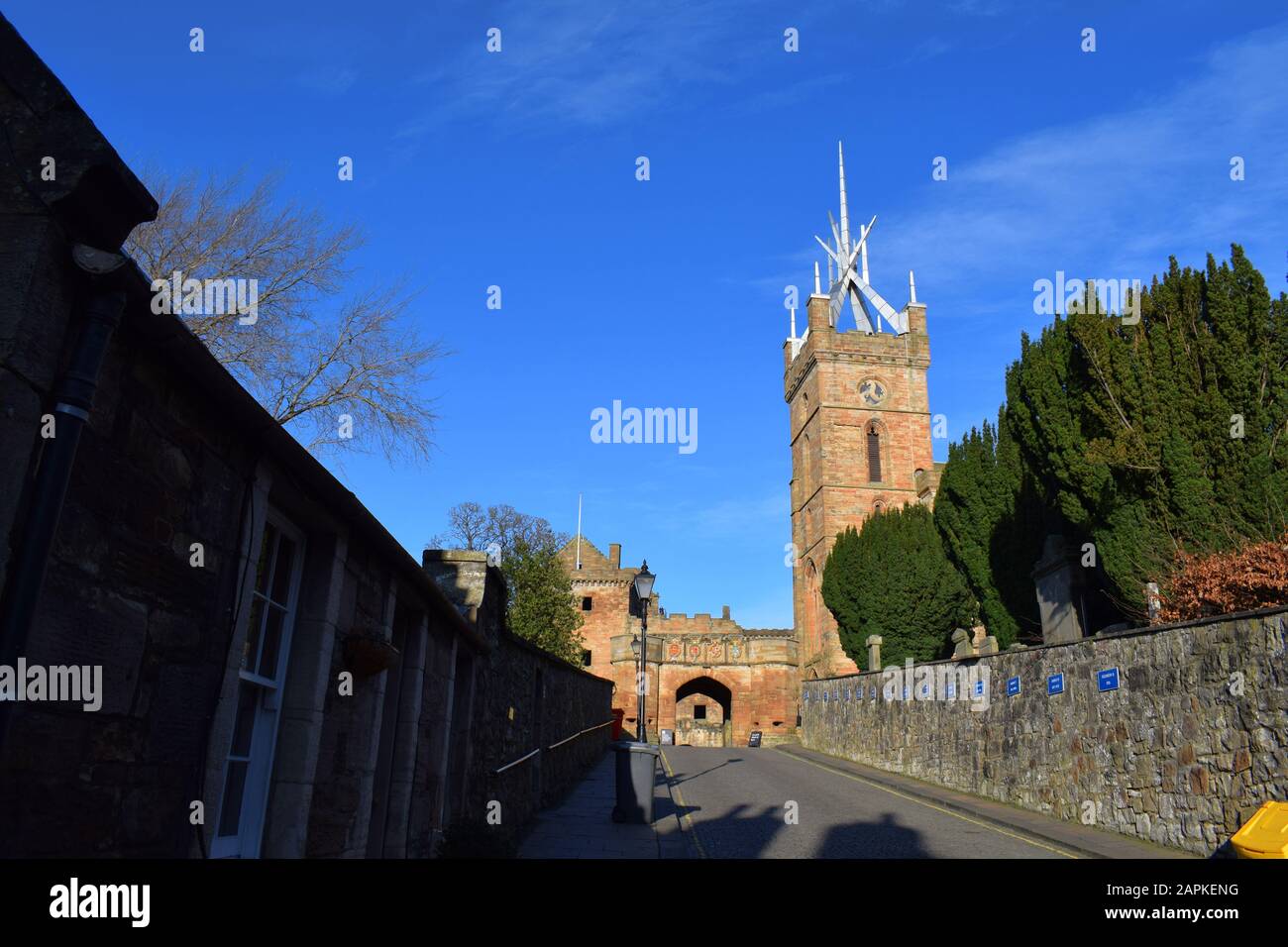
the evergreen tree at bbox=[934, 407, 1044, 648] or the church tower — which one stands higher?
the church tower

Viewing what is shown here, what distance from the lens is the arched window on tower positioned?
1924 inches

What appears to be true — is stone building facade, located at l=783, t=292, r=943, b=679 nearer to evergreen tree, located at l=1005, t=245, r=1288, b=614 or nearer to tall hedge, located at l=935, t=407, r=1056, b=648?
tall hedge, located at l=935, t=407, r=1056, b=648

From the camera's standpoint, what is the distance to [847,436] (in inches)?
1929

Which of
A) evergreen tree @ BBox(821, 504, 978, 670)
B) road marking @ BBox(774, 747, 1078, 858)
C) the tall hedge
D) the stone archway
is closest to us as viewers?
road marking @ BBox(774, 747, 1078, 858)

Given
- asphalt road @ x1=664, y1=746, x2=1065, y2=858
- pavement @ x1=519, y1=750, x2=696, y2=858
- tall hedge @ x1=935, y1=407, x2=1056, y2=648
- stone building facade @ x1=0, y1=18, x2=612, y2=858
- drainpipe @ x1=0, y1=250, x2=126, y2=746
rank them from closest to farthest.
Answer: drainpipe @ x1=0, y1=250, x2=126, y2=746, stone building facade @ x1=0, y1=18, x2=612, y2=858, pavement @ x1=519, y1=750, x2=696, y2=858, asphalt road @ x1=664, y1=746, x2=1065, y2=858, tall hedge @ x1=935, y1=407, x2=1056, y2=648

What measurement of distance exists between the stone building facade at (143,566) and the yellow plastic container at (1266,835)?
19.7 feet

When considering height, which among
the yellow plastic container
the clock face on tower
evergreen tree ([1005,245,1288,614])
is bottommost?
the yellow plastic container

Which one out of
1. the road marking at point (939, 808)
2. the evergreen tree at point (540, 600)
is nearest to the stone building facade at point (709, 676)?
the evergreen tree at point (540, 600)

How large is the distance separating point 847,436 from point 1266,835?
4377 centimetres

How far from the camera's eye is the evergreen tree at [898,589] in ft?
97.0

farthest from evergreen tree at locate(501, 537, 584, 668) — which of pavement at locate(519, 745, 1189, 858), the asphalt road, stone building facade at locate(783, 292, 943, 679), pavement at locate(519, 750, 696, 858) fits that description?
pavement at locate(519, 750, 696, 858)

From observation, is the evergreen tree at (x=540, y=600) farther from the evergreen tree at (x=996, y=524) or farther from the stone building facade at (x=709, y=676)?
the evergreen tree at (x=996, y=524)

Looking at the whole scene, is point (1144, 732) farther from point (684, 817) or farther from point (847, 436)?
point (847, 436)
